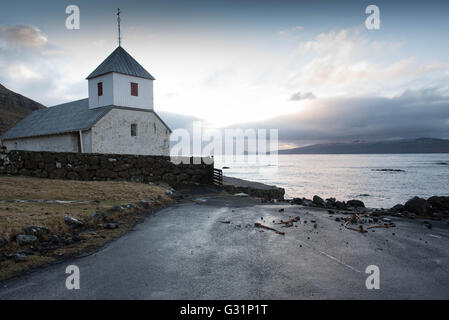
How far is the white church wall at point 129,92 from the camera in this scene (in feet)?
98.4

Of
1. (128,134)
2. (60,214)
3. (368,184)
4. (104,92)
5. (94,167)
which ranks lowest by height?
(368,184)

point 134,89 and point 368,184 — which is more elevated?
point 134,89

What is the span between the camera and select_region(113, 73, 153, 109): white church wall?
1181 inches

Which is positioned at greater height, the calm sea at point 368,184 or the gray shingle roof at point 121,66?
the gray shingle roof at point 121,66

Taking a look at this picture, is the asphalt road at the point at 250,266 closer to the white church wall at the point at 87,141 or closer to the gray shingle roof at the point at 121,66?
the white church wall at the point at 87,141

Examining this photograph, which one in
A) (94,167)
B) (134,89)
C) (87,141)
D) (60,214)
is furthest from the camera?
(134,89)

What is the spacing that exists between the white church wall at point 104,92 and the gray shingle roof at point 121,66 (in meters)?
0.54

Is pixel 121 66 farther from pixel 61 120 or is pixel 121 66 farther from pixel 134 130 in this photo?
pixel 61 120

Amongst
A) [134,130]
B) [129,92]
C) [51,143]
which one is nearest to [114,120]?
[134,130]

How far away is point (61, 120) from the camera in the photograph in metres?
33.8

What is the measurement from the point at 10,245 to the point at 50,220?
1.54 meters

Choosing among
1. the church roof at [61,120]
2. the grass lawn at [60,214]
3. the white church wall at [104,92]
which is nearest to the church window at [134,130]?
the church roof at [61,120]

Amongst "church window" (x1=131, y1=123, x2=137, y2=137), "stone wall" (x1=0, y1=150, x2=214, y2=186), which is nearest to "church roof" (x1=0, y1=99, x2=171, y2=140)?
"church window" (x1=131, y1=123, x2=137, y2=137)
